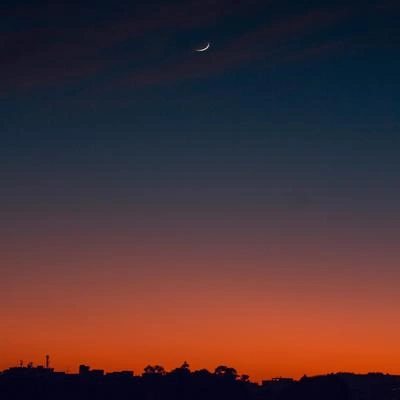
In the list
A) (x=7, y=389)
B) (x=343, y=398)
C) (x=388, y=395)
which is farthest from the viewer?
(x=388, y=395)

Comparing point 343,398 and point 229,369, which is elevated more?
point 229,369

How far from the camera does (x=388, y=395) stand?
188 m

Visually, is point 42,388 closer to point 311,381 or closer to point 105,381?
point 105,381

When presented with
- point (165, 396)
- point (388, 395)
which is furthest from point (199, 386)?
point (388, 395)

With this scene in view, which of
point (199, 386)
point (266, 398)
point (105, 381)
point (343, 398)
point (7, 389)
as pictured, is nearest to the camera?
point (343, 398)

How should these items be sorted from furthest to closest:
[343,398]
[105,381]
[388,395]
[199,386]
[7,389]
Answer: [388,395], [105,381], [199,386], [7,389], [343,398]

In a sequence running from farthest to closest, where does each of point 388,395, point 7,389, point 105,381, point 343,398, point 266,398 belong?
point 388,395 < point 266,398 < point 105,381 < point 7,389 < point 343,398

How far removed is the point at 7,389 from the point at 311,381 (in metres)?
37.8

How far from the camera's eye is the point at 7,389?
11544 centimetres

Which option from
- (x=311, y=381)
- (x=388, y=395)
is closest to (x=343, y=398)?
(x=311, y=381)

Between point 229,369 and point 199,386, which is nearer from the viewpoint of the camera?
point 199,386

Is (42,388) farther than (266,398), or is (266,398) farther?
(266,398)

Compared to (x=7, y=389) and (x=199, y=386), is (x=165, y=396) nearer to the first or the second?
(x=199, y=386)

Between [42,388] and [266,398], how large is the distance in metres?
41.6
